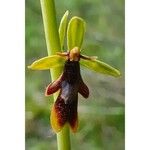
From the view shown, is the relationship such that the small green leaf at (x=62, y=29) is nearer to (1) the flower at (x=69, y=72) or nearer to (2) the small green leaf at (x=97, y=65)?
(1) the flower at (x=69, y=72)

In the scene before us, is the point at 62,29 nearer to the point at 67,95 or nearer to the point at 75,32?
the point at 75,32

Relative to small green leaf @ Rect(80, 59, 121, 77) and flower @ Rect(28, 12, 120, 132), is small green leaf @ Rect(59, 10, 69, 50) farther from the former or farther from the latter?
small green leaf @ Rect(80, 59, 121, 77)

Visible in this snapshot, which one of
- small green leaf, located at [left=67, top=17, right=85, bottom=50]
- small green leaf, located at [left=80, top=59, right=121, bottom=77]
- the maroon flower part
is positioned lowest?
the maroon flower part

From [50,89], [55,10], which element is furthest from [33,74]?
[55,10]

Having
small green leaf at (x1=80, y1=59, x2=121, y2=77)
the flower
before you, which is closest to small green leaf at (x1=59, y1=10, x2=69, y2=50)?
the flower

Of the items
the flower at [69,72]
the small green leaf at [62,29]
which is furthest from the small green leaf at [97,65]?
the small green leaf at [62,29]
